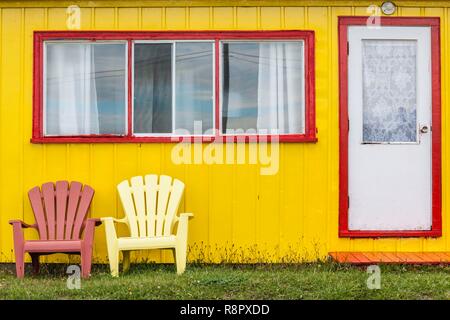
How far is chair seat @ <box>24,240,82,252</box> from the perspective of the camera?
23.9ft

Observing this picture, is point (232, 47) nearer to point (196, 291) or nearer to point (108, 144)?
point (108, 144)

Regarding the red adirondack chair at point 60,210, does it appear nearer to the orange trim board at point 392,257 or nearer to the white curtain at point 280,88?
the white curtain at point 280,88

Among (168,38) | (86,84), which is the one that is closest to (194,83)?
(168,38)

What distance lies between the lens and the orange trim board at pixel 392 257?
297 inches

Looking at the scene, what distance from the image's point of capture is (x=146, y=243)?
7348 mm

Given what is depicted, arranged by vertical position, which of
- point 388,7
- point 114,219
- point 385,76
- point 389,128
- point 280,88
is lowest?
point 114,219

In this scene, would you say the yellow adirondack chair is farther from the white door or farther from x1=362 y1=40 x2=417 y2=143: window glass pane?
x1=362 y1=40 x2=417 y2=143: window glass pane

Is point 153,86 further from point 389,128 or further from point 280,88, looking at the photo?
point 389,128

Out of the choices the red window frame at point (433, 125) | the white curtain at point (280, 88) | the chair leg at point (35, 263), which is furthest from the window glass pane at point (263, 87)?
the chair leg at point (35, 263)

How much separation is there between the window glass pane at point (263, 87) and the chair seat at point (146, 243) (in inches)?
53.9

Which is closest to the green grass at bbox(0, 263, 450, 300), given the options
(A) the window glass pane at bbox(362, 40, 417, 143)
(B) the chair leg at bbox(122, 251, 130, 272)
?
(B) the chair leg at bbox(122, 251, 130, 272)

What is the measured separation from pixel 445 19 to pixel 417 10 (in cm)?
30

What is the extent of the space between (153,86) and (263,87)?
1.11 metres
